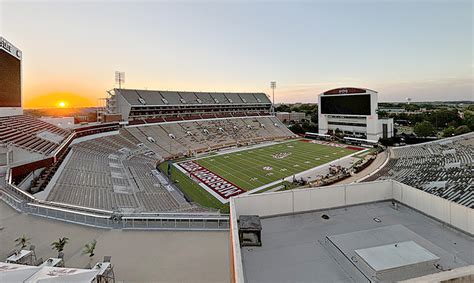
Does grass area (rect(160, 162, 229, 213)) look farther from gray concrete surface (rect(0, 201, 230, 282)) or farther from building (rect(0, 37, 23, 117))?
building (rect(0, 37, 23, 117))

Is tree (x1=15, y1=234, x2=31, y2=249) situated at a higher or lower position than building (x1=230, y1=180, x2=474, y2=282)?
lower

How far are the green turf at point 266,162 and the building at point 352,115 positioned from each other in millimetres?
7884

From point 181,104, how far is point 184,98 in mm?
2412

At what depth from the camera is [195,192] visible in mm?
22109

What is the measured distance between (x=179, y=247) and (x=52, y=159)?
46.3 feet

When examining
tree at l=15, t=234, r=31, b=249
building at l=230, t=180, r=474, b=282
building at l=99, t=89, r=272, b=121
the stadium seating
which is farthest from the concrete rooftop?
building at l=99, t=89, r=272, b=121

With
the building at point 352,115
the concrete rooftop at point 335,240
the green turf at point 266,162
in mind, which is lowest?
the green turf at point 266,162

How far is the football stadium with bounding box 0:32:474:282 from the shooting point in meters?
5.14

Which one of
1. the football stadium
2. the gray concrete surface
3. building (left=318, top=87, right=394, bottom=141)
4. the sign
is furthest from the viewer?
building (left=318, top=87, right=394, bottom=141)

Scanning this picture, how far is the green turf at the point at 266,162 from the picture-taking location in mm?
25750

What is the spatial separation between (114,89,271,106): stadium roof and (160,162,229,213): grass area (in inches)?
839

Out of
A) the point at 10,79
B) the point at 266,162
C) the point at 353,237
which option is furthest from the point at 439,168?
the point at 10,79

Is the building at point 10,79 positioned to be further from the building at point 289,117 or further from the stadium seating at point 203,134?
the building at point 289,117

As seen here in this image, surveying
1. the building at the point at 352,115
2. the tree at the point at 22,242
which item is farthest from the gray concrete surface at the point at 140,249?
the building at the point at 352,115
